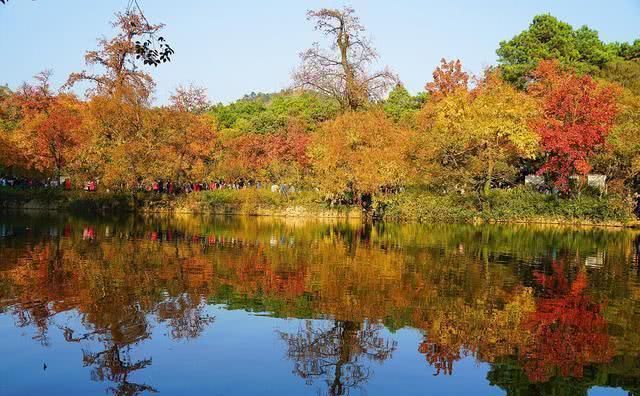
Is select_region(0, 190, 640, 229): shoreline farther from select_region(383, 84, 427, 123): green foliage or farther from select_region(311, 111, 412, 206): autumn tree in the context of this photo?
select_region(383, 84, 427, 123): green foliage

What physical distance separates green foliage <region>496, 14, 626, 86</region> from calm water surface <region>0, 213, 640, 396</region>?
35427 mm

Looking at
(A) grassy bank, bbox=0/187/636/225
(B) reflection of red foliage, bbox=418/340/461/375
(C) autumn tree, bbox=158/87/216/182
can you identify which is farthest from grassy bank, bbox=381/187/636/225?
(B) reflection of red foliage, bbox=418/340/461/375

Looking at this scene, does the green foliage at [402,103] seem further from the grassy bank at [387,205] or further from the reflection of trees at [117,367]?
the reflection of trees at [117,367]

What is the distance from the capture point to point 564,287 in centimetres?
1540

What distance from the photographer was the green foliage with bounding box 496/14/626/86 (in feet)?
175

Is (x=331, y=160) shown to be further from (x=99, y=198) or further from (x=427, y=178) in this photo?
(x=99, y=198)

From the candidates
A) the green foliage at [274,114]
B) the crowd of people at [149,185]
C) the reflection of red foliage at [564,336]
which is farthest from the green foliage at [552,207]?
the reflection of red foliage at [564,336]

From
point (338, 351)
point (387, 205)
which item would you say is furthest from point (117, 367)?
point (387, 205)

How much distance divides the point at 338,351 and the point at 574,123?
104 ft

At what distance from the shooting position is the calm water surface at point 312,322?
8438mm

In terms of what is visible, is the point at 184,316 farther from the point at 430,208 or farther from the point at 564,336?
the point at 430,208

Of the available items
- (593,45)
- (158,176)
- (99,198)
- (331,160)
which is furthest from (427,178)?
(593,45)

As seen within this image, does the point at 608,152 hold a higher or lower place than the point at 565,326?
higher

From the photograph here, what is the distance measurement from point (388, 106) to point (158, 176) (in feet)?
108
